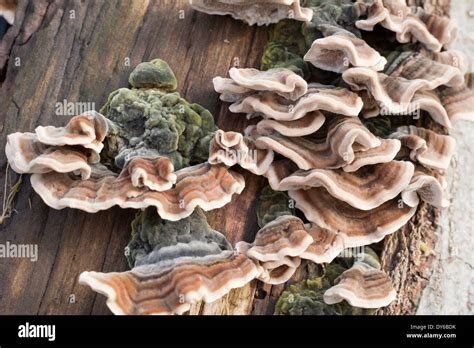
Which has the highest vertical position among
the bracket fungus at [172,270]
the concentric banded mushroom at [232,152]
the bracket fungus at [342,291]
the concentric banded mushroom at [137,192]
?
the concentric banded mushroom at [232,152]

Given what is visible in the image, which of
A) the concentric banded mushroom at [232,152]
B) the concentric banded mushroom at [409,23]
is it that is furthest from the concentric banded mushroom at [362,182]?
the concentric banded mushroom at [409,23]

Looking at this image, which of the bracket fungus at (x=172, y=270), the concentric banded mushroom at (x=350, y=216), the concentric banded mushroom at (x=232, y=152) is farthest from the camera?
the concentric banded mushroom at (x=350, y=216)

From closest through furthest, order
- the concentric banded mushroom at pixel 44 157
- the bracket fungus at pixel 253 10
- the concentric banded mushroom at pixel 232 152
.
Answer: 1. the concentric banded mushroom at pixel 44 157
2. the concentric banded mushroom at pixel 232 152
3. the bracket fungus at pixel 253 10

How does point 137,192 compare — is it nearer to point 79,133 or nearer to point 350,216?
point 79,133

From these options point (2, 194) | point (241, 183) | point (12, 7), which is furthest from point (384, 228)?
point (12, 7)

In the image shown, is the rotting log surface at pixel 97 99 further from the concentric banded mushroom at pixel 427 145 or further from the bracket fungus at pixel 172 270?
the concentric banded mushroom at pixel 427 145

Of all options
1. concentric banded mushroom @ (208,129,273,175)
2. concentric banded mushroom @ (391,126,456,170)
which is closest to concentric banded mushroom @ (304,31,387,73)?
concentric banded mushroom @ (391,126,456,170)
